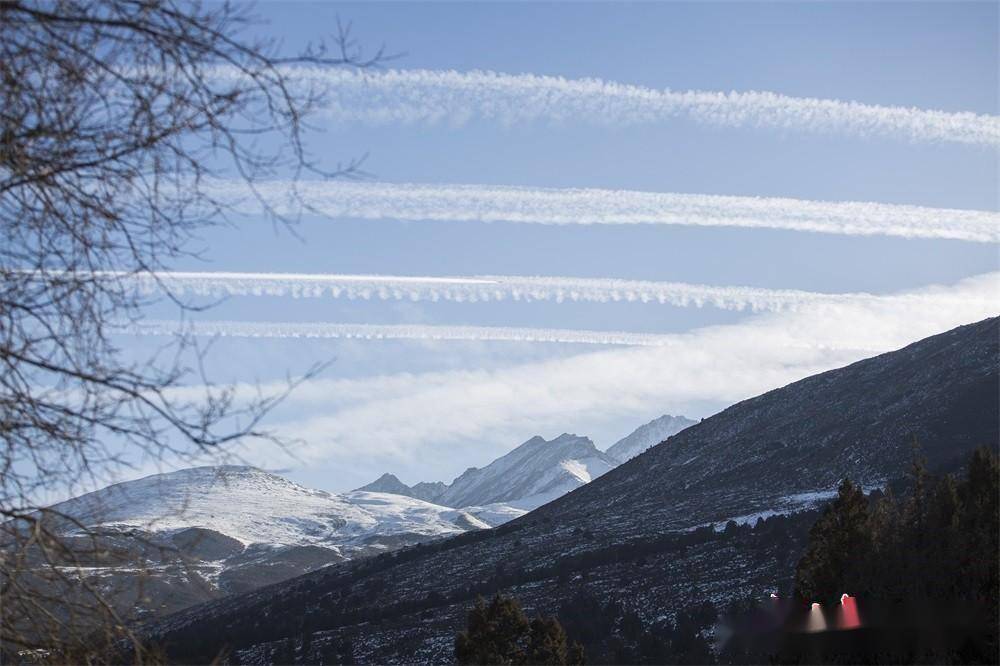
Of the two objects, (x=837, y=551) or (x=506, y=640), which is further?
(x=506, y=640)

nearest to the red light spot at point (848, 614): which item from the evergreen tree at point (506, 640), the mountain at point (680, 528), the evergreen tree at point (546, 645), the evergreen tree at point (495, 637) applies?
the evergreen tree at point (546, 645)

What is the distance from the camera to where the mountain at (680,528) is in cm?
7862

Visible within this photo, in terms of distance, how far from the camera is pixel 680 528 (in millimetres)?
98188

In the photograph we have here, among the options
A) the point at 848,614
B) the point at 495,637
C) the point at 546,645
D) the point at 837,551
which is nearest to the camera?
the point at 848,614

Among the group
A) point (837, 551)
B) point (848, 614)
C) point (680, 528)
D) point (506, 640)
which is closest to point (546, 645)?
point (506, 640)

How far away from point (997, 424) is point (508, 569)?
47494 millimetres

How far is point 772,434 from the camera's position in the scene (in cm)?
12281

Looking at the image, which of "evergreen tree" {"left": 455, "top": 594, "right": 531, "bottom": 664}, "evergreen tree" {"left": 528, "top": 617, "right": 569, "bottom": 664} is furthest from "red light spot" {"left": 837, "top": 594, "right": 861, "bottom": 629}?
"evergreen tree" {"left": 455, "top": 594, "right": 531, "bottom": 664}

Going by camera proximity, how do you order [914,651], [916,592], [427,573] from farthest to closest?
[427,573] → [916,592] → [914,651]

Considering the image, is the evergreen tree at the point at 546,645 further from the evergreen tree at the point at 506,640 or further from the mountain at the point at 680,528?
the mountain at the point at 680,528

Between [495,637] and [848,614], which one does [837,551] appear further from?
[495,637]

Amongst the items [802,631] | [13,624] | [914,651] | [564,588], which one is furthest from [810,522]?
[13,624]

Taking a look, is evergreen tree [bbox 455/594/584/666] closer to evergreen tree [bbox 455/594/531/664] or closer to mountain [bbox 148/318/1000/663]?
evergreen tree [bbox 455/594/531/664]

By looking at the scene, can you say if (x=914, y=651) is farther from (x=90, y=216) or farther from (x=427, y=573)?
(x=427, y=573)
